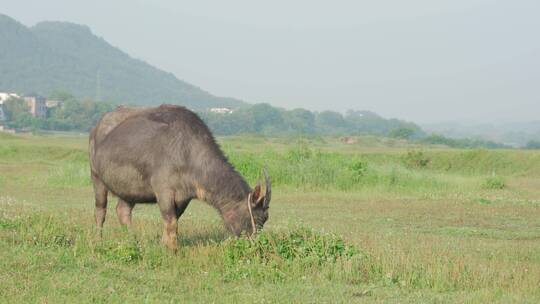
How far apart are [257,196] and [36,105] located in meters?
144

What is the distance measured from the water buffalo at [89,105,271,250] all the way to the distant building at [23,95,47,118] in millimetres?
134094

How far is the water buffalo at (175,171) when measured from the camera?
956cm

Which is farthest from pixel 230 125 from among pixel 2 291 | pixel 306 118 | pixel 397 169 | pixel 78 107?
pixel 2 291

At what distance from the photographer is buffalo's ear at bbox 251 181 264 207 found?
9289 mm

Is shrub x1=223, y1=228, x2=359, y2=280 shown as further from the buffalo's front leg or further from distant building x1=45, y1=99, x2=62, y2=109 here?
distant building x1=45, y1=99, x2=62, y2=109

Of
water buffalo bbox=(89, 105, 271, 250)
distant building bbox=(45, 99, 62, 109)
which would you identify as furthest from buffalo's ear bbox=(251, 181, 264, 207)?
distant building bbox=(45, 99, 62, 109)

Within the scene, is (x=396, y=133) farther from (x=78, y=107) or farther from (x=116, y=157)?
(x=116, y=157)

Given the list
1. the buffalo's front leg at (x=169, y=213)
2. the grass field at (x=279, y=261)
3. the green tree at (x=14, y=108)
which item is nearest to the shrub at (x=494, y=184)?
the grass field at (x=279, y=261)

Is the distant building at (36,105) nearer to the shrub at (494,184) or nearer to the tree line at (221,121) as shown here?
the tree line at (221,121)

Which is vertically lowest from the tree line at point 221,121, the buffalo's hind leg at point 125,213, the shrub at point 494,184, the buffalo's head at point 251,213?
the tree line at point 221,121

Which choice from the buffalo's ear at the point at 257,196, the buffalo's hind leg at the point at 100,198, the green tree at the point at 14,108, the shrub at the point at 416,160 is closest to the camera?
the buffalo's ear at the point at 257,196

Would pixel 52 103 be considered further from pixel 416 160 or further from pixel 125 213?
pixel 125 213

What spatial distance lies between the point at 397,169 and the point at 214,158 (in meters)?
17.8

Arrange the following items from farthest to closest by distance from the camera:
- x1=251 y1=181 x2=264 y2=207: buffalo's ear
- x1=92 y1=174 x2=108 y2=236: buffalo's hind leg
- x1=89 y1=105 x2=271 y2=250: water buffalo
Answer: x1=92 y1=174 x2=108 y2=236: buffalo's hind leg, x1=89 y1=105 x2=271 y2=250: water buffalo, x1=251 y1=181 x2=264 y2=207: buffalo's ear
